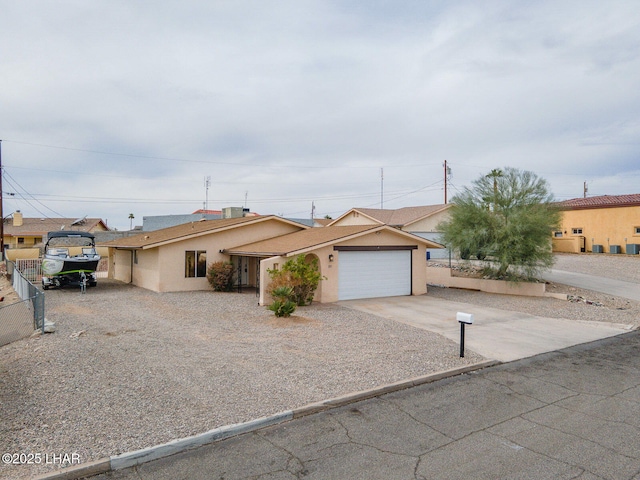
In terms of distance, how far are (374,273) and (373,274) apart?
0.07 metres

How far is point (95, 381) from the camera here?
23.9ft

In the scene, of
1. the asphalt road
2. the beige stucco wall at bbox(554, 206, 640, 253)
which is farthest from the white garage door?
the beige stucco wall at bbox(554, 206, 640, 253)

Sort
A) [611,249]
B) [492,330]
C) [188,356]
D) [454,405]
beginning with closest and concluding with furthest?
[454,405] < [188,356] < [492,330] < [611,249]

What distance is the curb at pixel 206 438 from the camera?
4.79 meters

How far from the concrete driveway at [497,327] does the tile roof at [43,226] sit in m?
42.1

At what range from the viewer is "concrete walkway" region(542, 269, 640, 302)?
64.9 feet

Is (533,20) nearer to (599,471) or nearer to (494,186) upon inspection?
(494,186)

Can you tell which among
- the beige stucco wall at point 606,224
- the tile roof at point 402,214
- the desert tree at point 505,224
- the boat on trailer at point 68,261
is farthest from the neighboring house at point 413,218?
the boat on trailer at point 68,261

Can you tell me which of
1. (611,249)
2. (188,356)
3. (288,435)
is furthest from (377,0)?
(611,249)

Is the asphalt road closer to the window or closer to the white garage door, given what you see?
the white garage door

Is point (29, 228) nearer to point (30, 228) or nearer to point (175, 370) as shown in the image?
point (30, 228)

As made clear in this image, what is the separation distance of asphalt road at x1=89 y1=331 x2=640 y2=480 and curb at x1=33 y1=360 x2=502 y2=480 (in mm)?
101

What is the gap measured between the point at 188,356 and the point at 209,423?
3.39m

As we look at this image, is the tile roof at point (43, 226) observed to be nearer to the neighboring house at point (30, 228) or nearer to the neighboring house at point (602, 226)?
the neighboring house at point (30, 228)
